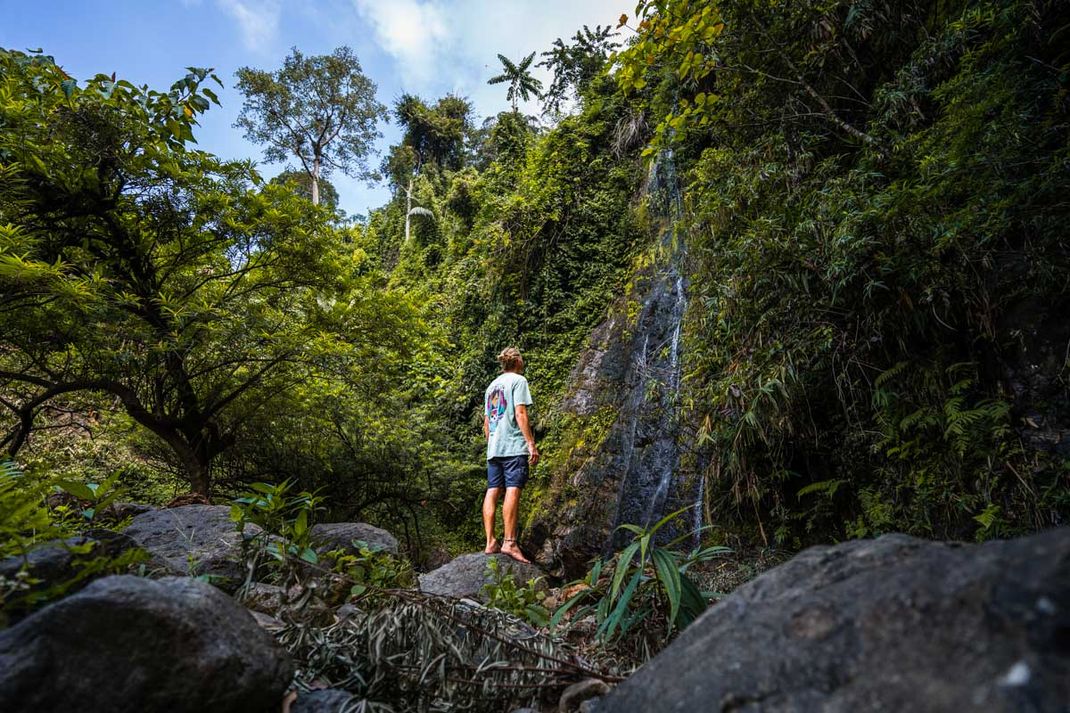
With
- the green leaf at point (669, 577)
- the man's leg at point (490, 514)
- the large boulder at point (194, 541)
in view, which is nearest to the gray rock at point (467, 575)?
the man's leg at point (490, 514)

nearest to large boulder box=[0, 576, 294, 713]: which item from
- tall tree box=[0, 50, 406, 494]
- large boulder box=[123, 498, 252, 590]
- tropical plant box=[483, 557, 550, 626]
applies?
large boulder box=[123, 498, 252, 590]

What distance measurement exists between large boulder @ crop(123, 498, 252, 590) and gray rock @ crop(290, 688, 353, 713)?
2.40 ft

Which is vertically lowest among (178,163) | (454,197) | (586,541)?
(586,541)

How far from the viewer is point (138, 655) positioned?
1085 millimetres

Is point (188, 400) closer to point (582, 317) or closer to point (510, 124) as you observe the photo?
point (582, 317)

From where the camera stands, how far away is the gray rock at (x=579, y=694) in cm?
157

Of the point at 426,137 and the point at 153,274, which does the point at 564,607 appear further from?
the point at 426,137

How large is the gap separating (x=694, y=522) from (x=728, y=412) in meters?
1.50

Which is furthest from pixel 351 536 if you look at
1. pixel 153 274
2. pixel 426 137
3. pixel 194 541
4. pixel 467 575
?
pixel 426 137

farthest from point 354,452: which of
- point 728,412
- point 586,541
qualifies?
point 728,412

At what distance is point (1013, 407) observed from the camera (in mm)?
2936

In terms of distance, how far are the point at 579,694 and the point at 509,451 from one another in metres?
3.68

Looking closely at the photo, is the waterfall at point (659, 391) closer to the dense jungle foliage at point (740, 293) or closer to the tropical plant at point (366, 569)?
the dense jungle foliage at point (740, 293)

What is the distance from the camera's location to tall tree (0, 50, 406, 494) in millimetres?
3463
